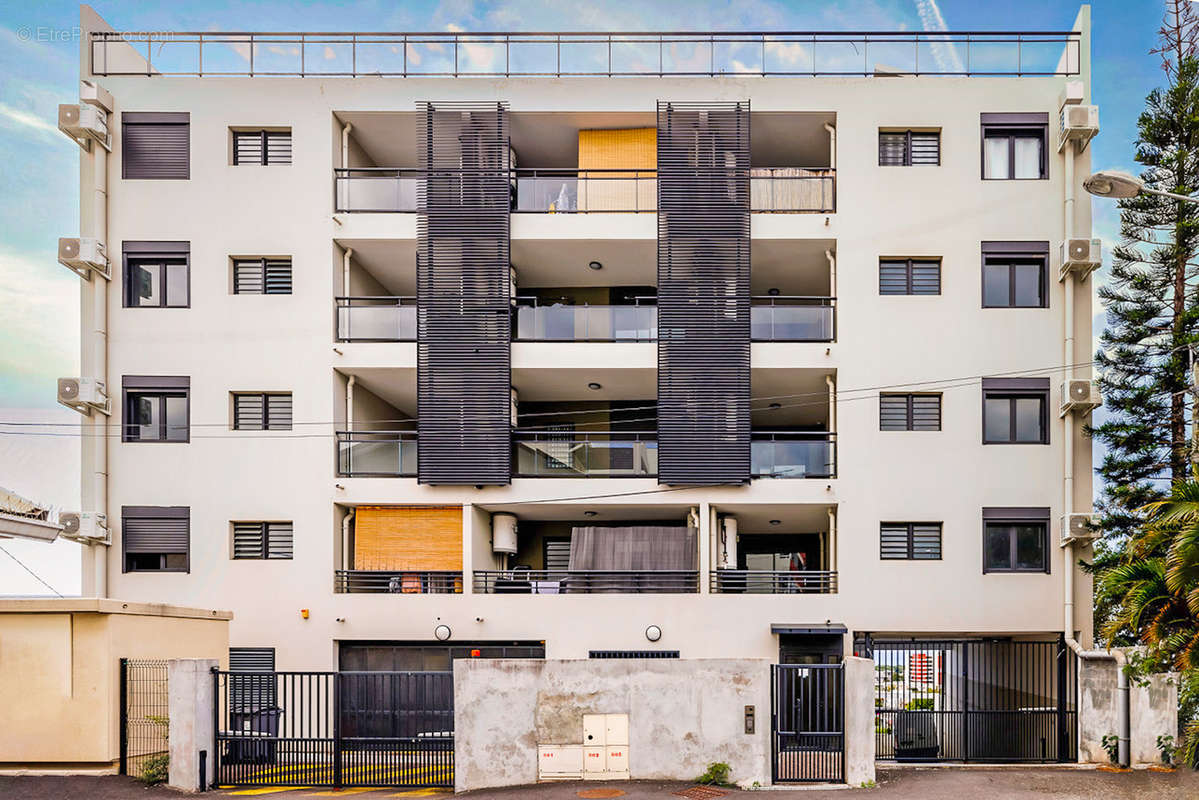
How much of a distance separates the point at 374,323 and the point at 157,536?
6.41 m

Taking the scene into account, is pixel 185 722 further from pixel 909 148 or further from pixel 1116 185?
pixel 909 148

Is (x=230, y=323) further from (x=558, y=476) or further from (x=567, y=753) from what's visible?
(x=567, y=753)

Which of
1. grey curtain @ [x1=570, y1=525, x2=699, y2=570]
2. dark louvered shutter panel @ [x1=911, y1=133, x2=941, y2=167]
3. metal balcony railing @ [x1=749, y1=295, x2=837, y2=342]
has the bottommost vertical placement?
grey curtain @ [x1=570, y1=525, x2=699, y2=570]

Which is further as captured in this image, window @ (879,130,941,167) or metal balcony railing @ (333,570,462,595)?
window @ (879,130,941,167)

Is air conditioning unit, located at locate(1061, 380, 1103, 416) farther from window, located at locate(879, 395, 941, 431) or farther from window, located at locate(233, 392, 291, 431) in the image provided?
window, located at locate(233, 392, 291, 431)

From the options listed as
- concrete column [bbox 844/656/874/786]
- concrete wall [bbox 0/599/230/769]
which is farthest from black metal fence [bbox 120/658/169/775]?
concrete column [bbox 844/656/874/786]

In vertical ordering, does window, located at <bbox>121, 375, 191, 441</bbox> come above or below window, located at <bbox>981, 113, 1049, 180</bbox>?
below

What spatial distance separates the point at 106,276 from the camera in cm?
2255

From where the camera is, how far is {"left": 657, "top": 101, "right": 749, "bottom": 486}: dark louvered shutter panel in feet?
73.8

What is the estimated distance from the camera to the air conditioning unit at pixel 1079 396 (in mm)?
21422

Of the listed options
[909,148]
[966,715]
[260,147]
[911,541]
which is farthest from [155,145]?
[966,715]

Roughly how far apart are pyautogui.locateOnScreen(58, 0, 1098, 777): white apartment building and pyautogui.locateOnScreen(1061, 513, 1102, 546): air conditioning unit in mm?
→ 386

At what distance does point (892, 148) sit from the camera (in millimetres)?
23141

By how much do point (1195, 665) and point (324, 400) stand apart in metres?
16.6
